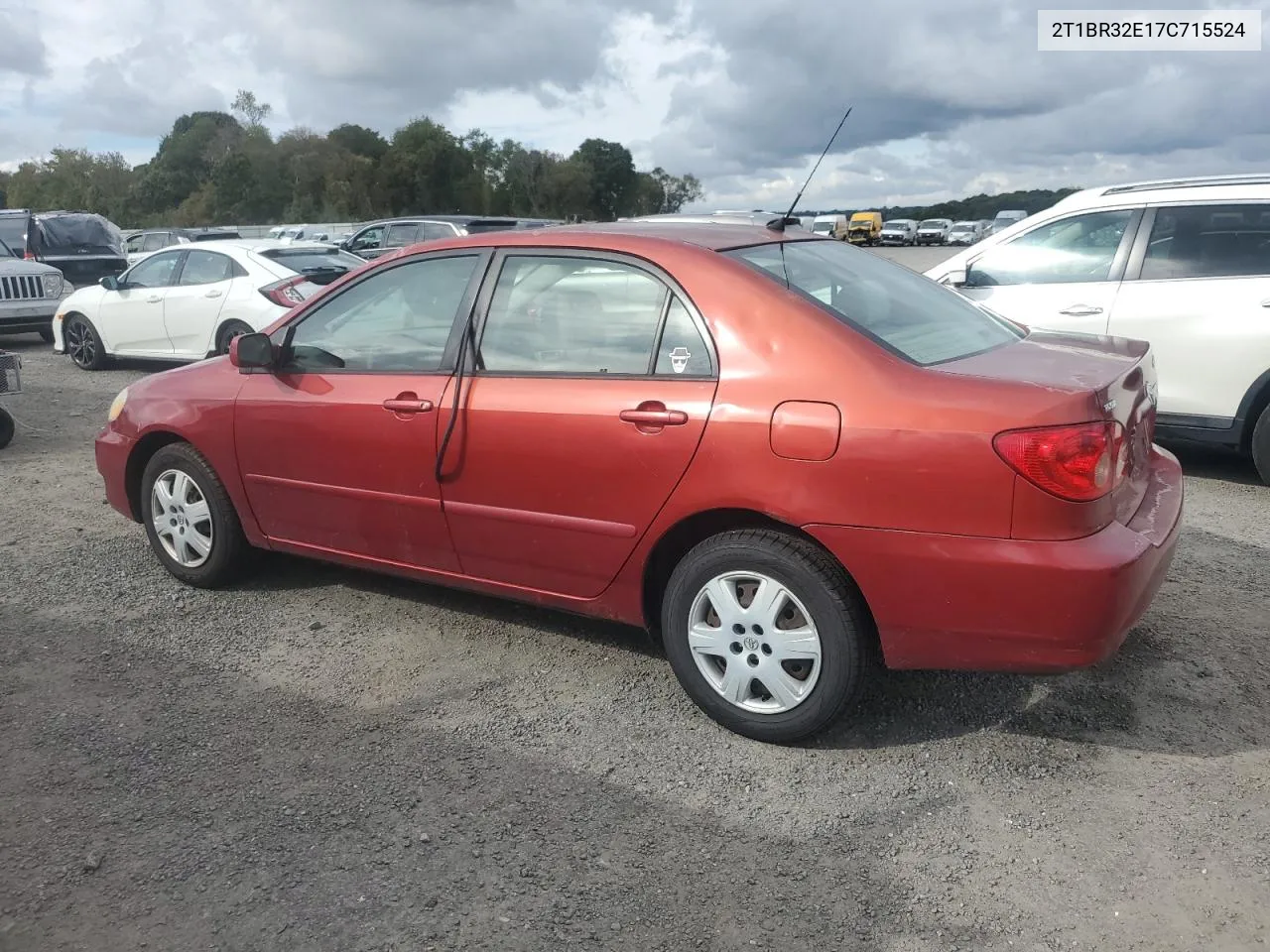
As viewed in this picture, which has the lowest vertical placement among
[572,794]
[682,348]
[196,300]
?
[572,794]

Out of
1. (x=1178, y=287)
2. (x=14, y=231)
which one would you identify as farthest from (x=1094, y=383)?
(x=14, y=231)

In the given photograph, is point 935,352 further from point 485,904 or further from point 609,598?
point 485,904

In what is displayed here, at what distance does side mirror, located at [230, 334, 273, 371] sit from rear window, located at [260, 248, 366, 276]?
6.88m

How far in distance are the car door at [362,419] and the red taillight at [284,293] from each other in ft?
21.4

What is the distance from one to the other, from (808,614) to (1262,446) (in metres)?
4.41

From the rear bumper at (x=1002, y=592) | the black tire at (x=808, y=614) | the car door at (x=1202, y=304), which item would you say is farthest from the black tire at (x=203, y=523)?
the car door at (x=1202, y=304)

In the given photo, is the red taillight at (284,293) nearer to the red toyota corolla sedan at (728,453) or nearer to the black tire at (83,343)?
the black tire at (83,343)

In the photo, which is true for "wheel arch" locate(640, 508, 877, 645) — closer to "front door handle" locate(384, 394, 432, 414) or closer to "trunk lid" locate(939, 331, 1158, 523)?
"trunk lid" locate(939, 331, 1158, 523)

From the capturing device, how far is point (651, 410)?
3.50m

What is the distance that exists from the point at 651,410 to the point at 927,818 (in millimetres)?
1485

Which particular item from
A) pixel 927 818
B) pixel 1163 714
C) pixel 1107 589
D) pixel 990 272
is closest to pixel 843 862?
pixel 927 818

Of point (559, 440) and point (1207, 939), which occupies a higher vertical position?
point (559, 440)

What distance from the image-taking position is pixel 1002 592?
10.0ft

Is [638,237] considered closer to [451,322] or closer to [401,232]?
[451,322]
